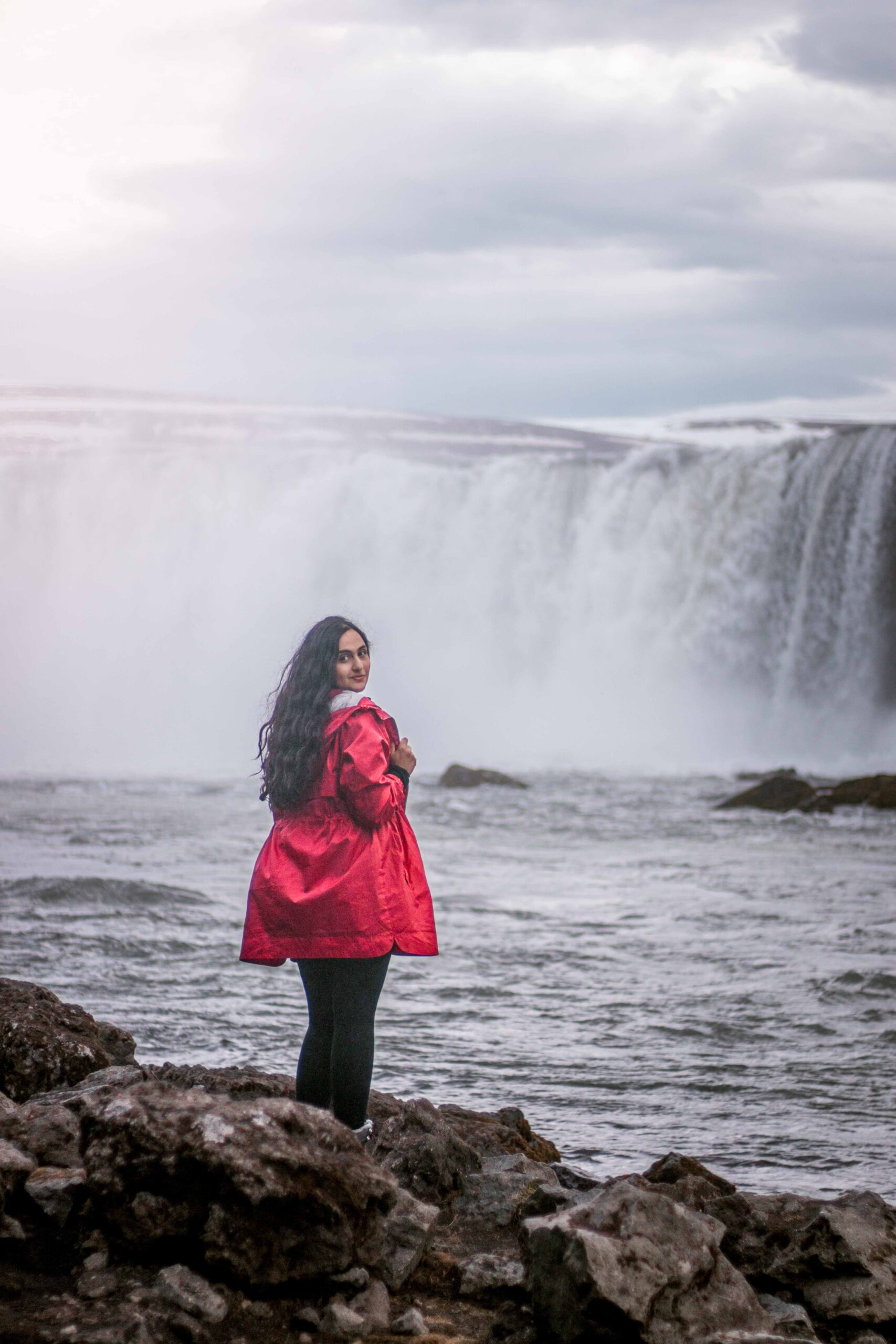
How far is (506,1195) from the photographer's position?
3549 mm

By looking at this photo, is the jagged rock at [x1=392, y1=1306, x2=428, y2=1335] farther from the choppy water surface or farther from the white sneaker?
the choppy water surface

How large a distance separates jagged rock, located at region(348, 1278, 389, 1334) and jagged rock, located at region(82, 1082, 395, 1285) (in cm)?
7

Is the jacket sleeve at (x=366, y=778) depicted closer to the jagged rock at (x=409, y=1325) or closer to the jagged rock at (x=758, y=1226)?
the jagged rock at (x=409, y=1325)

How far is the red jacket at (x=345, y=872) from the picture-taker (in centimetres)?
335

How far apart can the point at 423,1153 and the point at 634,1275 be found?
1069mm

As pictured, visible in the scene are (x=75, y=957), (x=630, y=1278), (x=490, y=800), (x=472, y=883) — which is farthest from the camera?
(x=490, y=800)

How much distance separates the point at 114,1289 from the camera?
2.63 meters

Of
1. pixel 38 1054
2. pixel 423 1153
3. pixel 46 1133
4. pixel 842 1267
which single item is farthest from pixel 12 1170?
pixel 842 1267

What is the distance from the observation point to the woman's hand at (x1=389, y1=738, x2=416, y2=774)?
3.46m

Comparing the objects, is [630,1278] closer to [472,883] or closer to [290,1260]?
[290,1260]

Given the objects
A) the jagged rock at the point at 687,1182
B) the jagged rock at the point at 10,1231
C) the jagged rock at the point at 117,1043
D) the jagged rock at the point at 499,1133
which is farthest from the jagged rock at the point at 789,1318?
the jagged rock at the point at 117,1043

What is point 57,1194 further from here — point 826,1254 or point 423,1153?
point 826,1254

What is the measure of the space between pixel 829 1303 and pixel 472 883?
8012 millimetres

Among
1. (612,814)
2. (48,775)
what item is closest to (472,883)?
(612,814)
